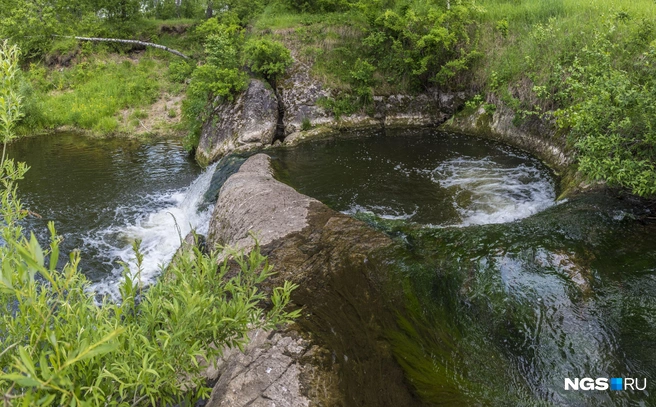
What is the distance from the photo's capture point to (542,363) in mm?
4082

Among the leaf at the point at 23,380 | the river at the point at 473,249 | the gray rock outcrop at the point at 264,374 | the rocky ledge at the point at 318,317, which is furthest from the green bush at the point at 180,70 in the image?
the leaf at the point at 23,380

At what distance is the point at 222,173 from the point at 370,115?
6.43 meters

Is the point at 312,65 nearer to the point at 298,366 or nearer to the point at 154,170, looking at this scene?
the point at 154,170

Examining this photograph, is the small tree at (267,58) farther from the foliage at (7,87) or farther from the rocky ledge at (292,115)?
the foliage at (7,87)

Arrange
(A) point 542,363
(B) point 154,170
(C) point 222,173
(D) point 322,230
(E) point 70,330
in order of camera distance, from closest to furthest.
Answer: (E) point 70,330 < (A) point 542,363 < (D) point 322,230 < (C) point 222,173 < (B) point 154,170

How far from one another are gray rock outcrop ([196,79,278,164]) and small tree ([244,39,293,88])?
0.54m

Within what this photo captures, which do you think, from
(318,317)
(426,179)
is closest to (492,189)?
(426,179)

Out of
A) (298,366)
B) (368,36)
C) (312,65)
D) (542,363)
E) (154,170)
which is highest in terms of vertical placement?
(368,36)

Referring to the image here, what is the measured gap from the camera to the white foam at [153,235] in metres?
7.58

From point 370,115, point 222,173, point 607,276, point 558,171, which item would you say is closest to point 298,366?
point 607,276

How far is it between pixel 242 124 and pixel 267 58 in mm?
2856
